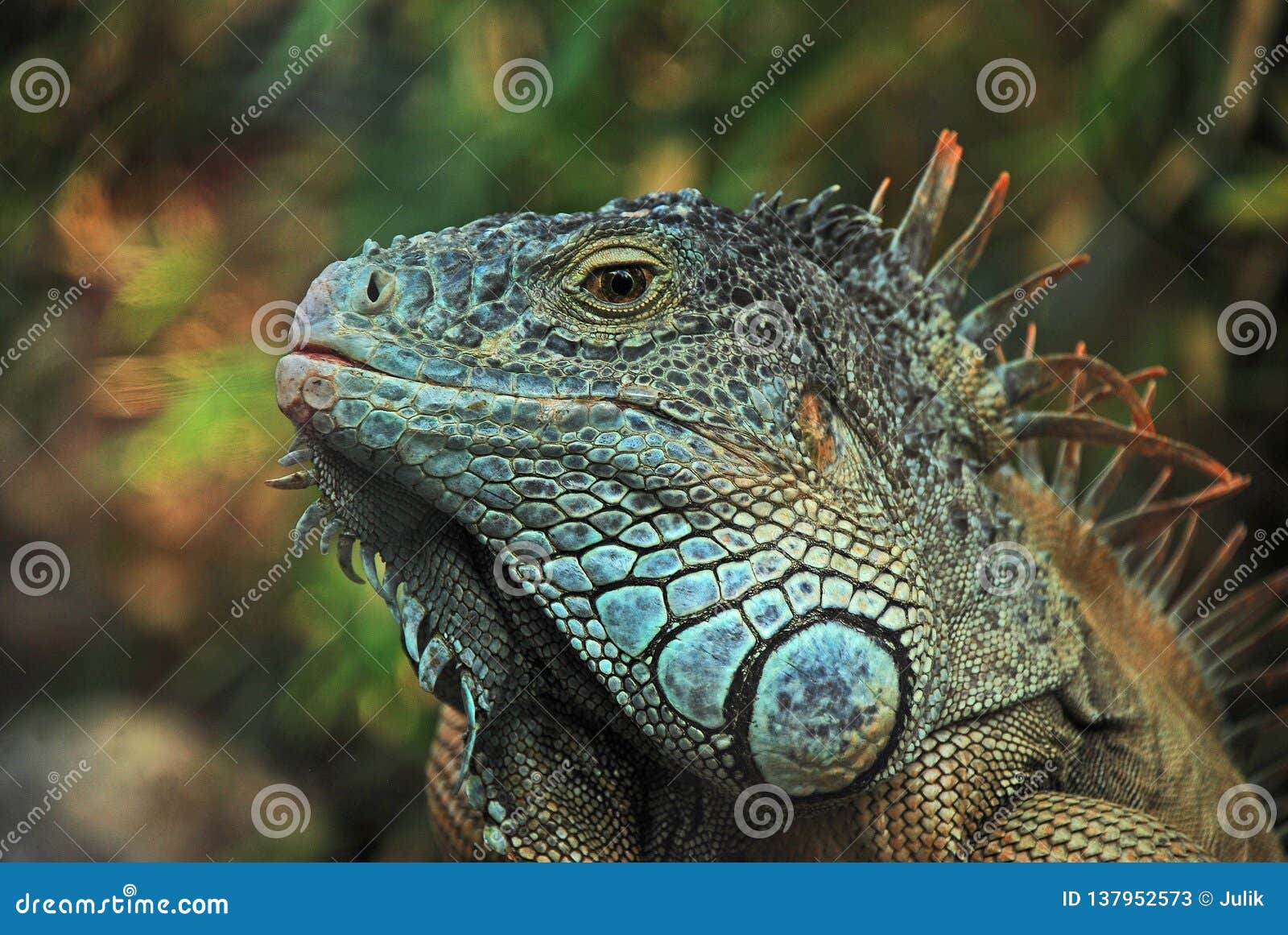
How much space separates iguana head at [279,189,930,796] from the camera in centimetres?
138

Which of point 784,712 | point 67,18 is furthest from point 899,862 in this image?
point 67,18

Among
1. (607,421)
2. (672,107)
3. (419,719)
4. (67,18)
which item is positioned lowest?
(419,719)

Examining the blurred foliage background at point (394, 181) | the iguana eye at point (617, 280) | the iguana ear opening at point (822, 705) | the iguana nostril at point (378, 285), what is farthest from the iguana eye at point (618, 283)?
the blurred foliage background at point (394, 181)

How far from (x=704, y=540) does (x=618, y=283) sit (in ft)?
1.20

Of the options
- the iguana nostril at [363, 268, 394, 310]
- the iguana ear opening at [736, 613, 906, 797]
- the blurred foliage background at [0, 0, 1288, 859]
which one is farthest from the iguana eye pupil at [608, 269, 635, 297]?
the blurred foliage background at [0, 0, 1288, 859]

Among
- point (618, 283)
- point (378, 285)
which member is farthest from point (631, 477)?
point (378, 285)

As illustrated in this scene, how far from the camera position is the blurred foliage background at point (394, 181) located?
4.03m

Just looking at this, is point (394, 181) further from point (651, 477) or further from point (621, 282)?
point (651, 477)

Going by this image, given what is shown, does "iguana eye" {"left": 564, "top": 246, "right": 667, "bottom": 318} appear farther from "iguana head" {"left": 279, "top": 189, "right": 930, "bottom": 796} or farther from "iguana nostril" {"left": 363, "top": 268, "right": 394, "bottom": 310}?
"iguana nostril" {"left": 363, "top": 268, "right": 394, "bottom": 310}

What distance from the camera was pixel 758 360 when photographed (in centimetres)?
151

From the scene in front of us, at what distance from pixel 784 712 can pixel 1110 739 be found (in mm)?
817

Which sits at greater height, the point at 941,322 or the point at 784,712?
the point at 941,322

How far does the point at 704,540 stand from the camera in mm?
1395

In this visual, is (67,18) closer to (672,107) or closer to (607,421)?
(672,107)
